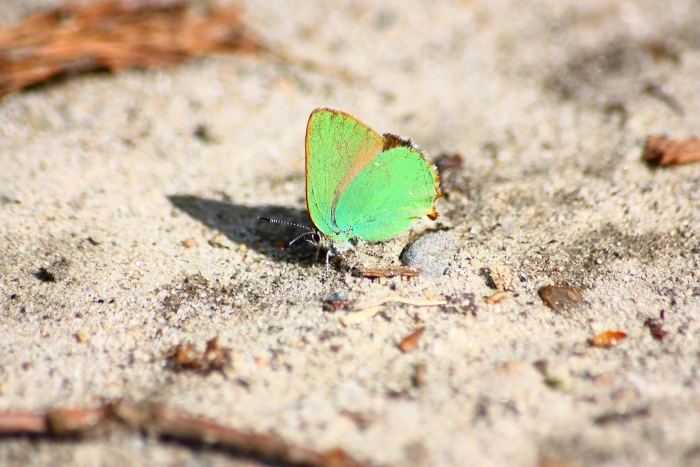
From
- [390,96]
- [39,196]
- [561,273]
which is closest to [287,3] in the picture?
[390,96]

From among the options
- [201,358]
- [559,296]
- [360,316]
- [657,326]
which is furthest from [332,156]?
[657,326]

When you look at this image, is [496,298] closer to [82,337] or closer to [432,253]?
[432,253]

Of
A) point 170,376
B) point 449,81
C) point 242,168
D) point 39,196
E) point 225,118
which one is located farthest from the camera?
point 449,81

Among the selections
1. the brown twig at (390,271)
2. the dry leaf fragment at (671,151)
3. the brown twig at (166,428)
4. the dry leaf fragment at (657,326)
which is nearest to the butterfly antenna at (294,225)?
the brown twig at (390,271)

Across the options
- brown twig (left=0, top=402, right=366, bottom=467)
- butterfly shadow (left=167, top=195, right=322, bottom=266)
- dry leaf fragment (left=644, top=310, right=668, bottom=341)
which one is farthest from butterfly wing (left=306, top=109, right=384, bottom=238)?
dry leaf fragment (left=644, top=310, right=668, bottom=341)

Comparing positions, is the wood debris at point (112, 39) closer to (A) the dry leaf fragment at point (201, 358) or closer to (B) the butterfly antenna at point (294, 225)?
(B) the butterfly antenna at point (294, 225)

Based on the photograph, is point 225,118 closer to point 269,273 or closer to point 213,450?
point 269,273
